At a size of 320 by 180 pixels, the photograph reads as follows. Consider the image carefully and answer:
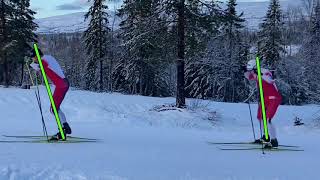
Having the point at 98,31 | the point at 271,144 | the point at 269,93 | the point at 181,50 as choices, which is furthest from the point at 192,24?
the point at 98,31

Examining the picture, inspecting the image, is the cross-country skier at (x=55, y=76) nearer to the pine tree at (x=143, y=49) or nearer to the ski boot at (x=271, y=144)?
the ski boot at (x=271, y=144)

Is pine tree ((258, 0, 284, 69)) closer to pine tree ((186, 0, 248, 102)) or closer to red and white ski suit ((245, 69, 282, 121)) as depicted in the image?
pine tree ((186, 0, 248, 102))

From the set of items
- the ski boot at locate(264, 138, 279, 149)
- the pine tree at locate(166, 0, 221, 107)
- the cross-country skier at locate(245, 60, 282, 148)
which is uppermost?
the pine tree at locate(166, 0, 221, 107)

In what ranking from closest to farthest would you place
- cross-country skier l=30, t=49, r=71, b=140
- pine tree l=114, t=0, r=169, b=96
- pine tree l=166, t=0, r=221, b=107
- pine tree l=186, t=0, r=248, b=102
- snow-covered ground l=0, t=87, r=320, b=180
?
snow-covered ground l=0, t=87, r=320, b=180
cross-country skier l=30, t=49, r=71, b=140
pine tree l=166, t=0, r=221, b=107
pine tree l=114, t=0, r=169, b=96
pine tree l=186, t=0, r=248, b=102

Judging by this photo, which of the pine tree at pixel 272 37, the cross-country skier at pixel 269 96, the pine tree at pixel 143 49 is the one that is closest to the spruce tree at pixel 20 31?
the pine tree at pixel 143 49

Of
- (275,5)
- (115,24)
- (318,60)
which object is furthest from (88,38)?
(318,60)

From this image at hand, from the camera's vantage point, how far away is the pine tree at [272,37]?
5084cm

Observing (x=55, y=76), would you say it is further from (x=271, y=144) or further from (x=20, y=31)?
(x=20, y=31)

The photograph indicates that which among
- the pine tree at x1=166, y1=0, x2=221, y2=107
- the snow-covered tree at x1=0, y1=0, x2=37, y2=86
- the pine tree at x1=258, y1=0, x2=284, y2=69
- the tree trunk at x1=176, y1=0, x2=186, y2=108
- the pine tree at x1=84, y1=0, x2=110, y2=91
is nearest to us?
the tree trunk at x1=176, y1=0, x2=186, y2=108

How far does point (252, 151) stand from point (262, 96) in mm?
1245

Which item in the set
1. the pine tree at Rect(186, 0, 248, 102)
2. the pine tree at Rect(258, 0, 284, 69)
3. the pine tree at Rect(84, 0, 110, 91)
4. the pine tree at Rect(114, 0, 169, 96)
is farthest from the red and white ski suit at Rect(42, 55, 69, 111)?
the pine tree at Rect(258, 0, 284, 69)

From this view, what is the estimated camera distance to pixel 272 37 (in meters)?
51.2

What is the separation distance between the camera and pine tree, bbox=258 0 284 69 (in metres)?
50.8

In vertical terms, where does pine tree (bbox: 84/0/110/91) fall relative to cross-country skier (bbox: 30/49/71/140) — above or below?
above
